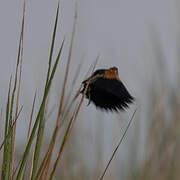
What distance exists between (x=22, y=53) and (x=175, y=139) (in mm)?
1808

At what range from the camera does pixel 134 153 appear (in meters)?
2.67

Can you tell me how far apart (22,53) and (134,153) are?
1.94m

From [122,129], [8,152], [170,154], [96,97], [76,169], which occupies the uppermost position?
[96,97]

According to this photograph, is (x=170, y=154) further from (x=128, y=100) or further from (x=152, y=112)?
(x=128, y=100)

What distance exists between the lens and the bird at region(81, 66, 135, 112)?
0.82 m

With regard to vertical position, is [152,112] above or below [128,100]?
below

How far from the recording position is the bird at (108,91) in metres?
0.82

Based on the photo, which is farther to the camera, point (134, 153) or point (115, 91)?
point (134, 153)

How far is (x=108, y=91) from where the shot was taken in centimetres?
81

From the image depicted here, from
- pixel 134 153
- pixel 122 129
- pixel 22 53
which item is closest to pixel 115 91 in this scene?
pixel 22 53

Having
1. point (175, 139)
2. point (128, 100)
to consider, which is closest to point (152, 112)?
point (175, 139)

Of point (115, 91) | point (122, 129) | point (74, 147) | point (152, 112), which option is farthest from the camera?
point (74, 147)

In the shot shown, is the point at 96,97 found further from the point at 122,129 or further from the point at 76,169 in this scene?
the point at 76,169

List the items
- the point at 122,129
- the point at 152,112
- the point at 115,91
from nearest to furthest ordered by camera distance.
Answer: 1. the point at 115,91
2. the point at 122,129
3. the point at 152,112
